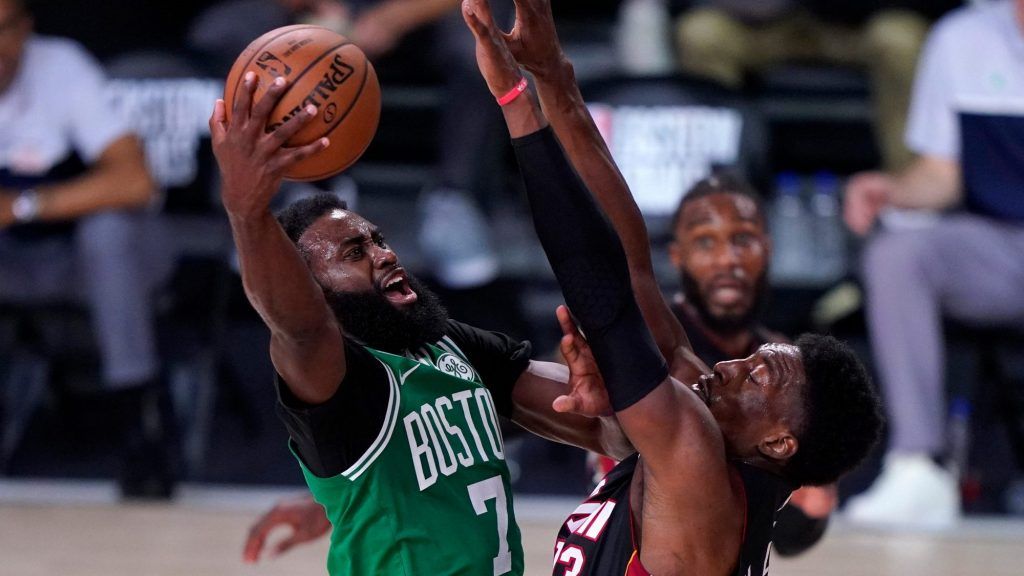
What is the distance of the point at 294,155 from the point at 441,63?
4.01m

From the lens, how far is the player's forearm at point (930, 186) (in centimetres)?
552

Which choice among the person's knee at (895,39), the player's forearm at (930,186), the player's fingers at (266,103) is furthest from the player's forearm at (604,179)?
the person's knee at (895,39)

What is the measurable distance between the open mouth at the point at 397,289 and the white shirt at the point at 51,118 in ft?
9.93

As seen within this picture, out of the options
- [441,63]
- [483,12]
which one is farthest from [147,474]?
[483,12]

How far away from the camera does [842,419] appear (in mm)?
2646

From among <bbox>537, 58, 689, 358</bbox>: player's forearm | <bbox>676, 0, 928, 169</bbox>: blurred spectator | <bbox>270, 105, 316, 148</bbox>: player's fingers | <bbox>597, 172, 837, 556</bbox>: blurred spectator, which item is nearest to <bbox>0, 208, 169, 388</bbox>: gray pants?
<bbox>597, 172, 837, 556</bbox>: blurred spectator

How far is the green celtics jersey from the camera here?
2703mm

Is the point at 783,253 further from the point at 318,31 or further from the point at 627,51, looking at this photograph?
the point at 318,31

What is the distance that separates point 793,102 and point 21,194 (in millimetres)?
3383

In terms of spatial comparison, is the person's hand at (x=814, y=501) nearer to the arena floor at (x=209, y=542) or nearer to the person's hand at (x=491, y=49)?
the arena floor at (x=209, y=542)

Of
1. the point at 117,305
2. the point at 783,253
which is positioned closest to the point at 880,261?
the point at 783,253

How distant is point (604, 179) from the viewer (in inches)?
108

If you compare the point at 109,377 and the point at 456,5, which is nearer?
the point at 109,377

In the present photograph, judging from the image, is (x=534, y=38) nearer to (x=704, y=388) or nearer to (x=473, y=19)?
(x=473, y=19)
